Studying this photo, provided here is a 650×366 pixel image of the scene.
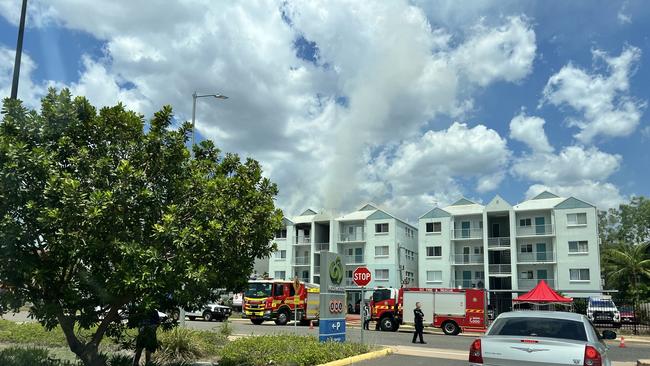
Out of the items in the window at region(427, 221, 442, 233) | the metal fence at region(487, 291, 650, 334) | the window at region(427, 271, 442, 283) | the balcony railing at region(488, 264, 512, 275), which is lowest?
the metal fence at region(487, 291, 650, 334)

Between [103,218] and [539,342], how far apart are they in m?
6.15

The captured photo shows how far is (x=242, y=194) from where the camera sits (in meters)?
10.0

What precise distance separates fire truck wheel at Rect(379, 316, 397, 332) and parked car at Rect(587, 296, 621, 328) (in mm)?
13032

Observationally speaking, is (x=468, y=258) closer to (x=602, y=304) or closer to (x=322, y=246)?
(x=322, y=246)

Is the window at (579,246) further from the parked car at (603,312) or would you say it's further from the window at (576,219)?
the parked car at (603,312)

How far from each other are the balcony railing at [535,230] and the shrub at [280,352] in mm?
40732

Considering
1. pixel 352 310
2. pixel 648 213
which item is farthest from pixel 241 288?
pixel 648 213

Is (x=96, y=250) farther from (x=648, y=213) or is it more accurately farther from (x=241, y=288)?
(x=648, y=213)

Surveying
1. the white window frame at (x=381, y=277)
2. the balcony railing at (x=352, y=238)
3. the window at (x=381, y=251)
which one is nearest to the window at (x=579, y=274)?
the white window frame at (x=381, y=277)

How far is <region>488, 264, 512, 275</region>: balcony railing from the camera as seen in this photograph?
168 feet

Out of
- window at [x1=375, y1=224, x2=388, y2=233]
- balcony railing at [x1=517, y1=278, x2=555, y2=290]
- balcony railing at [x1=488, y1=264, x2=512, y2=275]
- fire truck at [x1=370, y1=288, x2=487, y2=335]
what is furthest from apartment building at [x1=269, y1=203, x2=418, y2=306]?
fire truck at [x1=370, y1=288, x2=487, y2=335]

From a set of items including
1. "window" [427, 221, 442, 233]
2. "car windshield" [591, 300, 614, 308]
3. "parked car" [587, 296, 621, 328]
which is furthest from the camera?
"window" [427, 221, 442, 233]

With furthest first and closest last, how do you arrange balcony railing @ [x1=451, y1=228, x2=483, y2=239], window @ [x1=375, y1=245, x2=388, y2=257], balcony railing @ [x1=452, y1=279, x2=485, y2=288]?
window @ [x1=375, y1=245, x2=388, y2=257]
balcony railing @ [x1=451, y1=228, x2=483, y2=239]
balcony railing @ [x1=452, y1=279, x2=485, y2=288]

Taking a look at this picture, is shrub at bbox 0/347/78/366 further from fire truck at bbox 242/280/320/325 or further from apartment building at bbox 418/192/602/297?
apartment building at bbox 418/192/602/297
